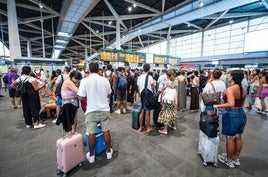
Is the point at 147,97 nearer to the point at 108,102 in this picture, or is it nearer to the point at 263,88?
the point at 108,102

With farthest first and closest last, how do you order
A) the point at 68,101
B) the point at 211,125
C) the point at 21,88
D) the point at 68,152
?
1. the point at 21,88
2. the point at 68,101
3. the point at 211,125
4. the point at 68,152

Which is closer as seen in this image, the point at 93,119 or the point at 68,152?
the point at 68,152

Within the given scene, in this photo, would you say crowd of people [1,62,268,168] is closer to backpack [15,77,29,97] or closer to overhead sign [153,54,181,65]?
backpack [15,77,29,97]

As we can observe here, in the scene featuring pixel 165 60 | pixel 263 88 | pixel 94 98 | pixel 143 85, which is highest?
pixel 165 60

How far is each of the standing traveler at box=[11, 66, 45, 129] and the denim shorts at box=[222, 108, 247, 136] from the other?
13.2ft

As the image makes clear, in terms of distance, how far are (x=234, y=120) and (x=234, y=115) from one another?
74 mm

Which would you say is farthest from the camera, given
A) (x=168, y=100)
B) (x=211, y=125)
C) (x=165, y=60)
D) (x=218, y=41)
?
(x=218, y=41)

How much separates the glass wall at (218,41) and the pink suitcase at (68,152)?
70.5 feet

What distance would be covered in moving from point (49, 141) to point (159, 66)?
11.9 metres

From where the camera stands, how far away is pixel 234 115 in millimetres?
2031

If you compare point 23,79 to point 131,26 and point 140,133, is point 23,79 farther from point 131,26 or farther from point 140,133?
point 131,26

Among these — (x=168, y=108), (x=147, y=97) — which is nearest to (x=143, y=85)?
(x=147, y=97)

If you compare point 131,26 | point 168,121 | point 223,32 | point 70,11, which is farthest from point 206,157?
point 223,32

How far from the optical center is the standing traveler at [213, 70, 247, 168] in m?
1.96
